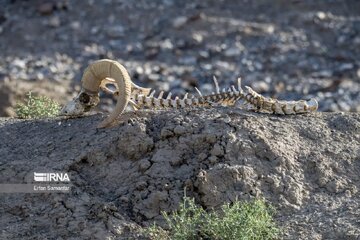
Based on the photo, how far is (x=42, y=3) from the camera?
19.8 meters

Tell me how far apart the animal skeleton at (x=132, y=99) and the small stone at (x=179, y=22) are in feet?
34.7

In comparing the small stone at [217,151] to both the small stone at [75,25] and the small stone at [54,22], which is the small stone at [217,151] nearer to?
the small stone at [75,25]

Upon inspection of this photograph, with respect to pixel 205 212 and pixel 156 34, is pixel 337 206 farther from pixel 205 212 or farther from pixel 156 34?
pixel 156 34

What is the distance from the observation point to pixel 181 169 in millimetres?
7074

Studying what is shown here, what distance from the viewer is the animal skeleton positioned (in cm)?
767

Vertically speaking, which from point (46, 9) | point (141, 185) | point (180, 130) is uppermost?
point (46, 9)

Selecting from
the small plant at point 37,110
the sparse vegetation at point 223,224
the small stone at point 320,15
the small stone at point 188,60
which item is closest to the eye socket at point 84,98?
the small plant at point 37,110

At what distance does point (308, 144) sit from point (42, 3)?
13111 mm

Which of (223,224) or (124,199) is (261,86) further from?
(223,224)

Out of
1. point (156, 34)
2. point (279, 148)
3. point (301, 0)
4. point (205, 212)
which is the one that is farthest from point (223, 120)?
point (301, 0)

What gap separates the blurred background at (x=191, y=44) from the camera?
16547mm

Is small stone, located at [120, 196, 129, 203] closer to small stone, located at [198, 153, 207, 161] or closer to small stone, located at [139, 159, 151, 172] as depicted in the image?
small stone, located at [139, 159, 151, 172]

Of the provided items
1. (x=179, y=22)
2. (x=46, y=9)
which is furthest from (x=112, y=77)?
(x=46, y=9)

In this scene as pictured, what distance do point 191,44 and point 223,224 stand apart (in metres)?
11.8
